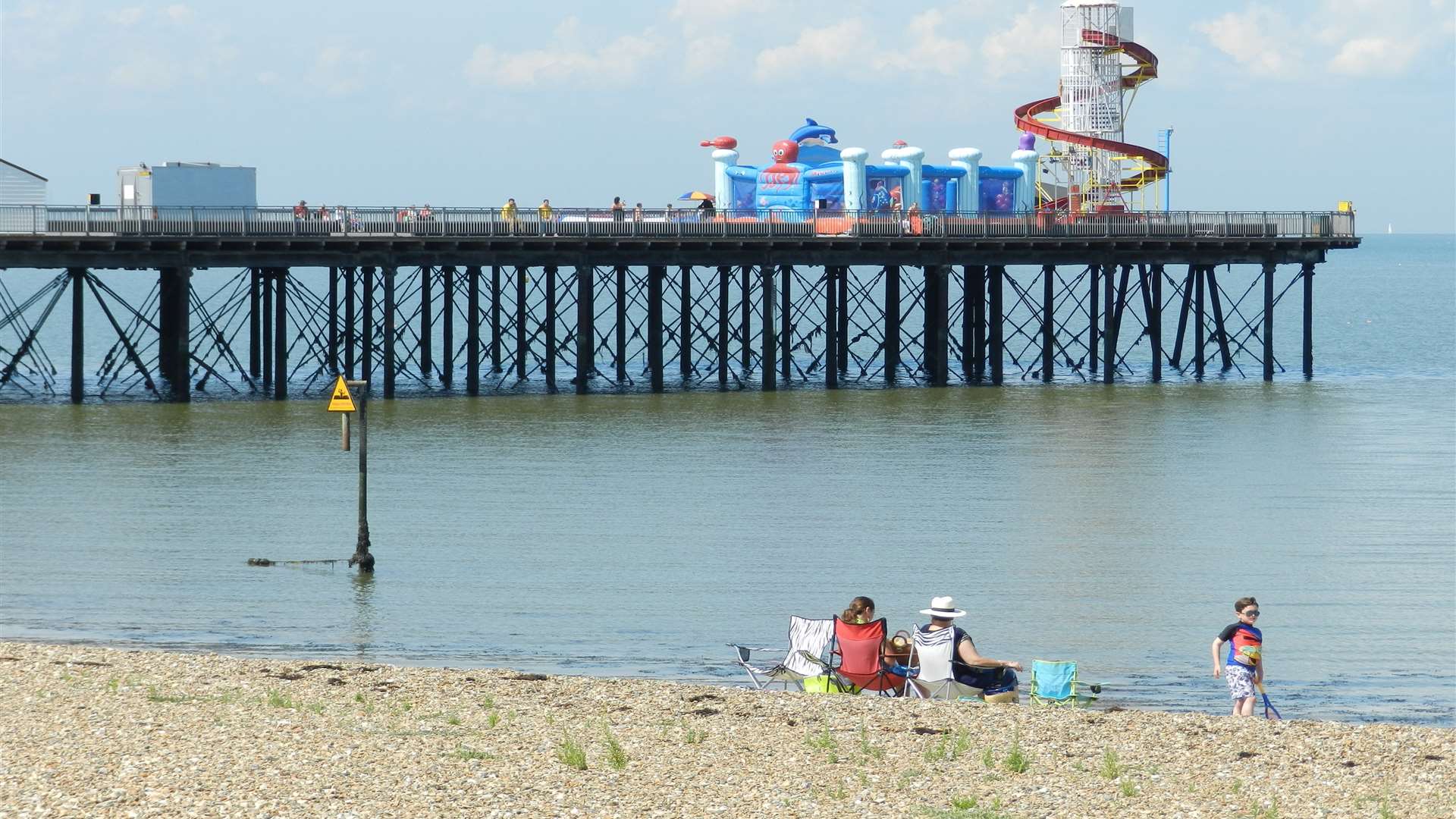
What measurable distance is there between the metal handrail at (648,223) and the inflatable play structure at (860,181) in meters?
0.94

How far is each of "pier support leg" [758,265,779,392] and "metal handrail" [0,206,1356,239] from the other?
3.38ft

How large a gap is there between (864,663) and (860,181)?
31.5 meters

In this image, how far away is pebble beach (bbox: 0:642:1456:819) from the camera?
12500mm

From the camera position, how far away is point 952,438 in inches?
1521

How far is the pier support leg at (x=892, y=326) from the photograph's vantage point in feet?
165

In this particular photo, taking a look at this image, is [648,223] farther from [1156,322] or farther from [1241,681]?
[1241,681]

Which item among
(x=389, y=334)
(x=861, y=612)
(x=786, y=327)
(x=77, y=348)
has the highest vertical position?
(x=786, y=327)

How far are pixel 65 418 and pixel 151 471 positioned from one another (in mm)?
8466

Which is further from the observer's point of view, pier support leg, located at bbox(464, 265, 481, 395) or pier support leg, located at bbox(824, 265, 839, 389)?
pier support leg, located at bbox(824, 265, 839, 389)

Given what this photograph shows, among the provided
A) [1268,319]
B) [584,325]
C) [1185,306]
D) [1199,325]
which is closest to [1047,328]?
[1199,325]

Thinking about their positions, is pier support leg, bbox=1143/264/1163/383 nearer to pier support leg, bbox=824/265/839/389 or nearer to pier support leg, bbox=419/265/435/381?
pier support leg, bbox=824/265/839/389

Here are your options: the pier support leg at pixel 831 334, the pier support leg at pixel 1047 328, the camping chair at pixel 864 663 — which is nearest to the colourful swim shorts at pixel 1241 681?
the camping chair at pixel 864 663

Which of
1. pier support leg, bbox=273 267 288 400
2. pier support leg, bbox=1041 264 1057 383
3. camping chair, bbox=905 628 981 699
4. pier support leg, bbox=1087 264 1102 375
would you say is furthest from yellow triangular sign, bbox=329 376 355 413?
pier support leg, bbox=1087 264 1102 375

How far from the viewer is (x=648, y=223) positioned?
4441 cm
